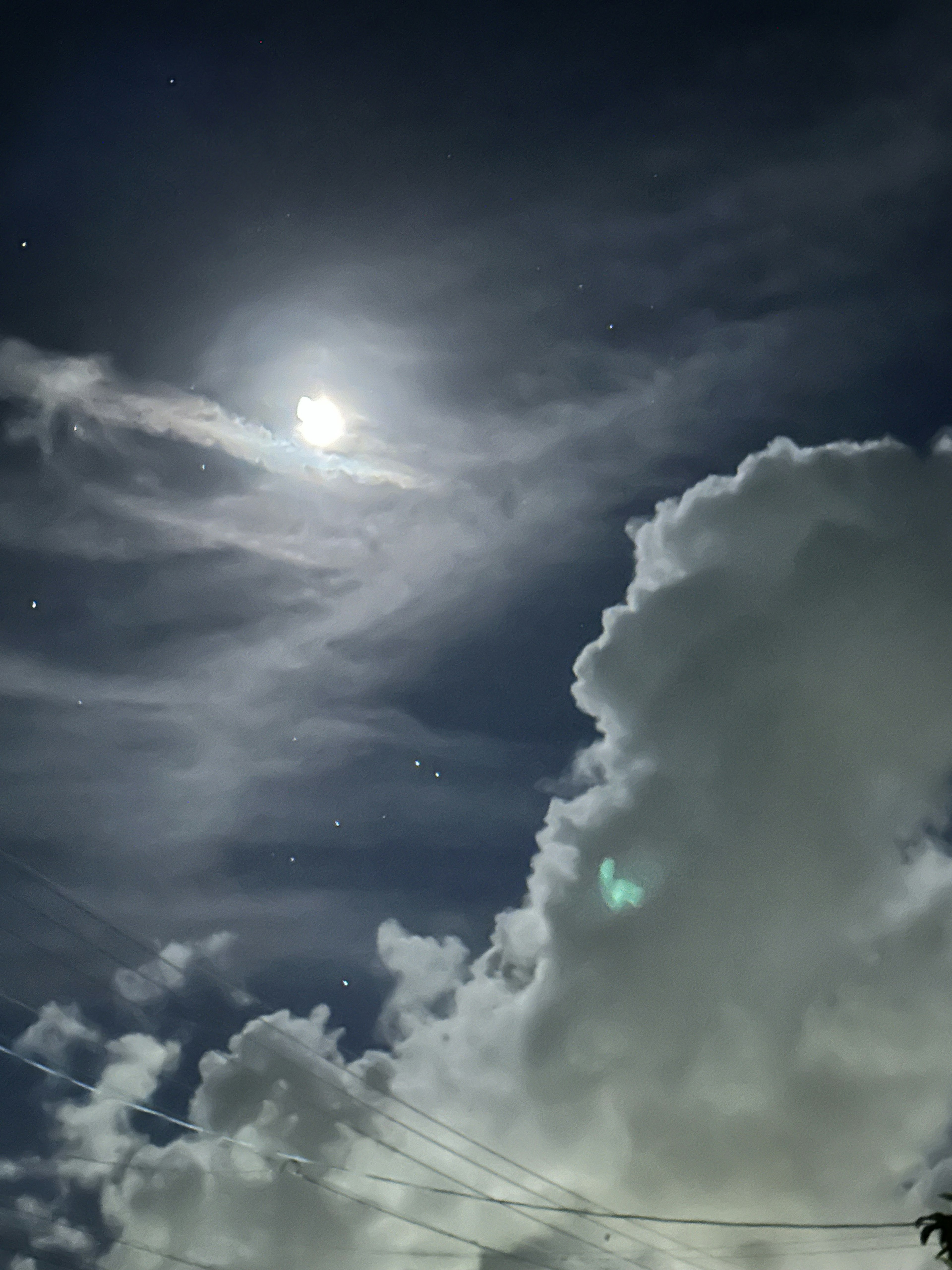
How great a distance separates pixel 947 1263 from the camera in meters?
32.8
